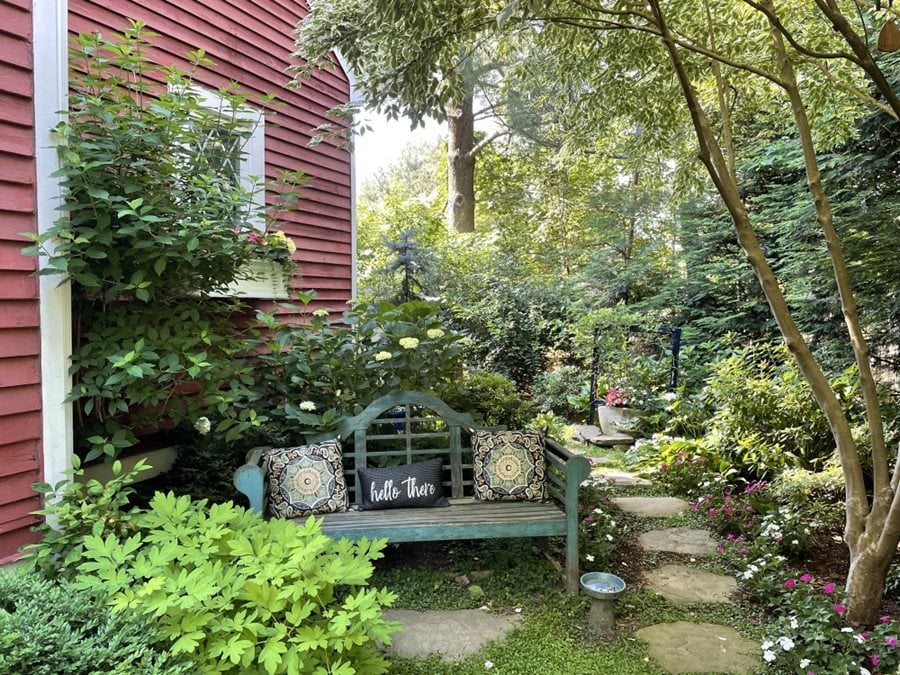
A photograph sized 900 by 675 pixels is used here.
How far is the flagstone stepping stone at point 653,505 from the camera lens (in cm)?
394

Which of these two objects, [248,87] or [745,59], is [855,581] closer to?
[745,59]

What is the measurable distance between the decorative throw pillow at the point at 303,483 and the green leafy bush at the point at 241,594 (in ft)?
3.04

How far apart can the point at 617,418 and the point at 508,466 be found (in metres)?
3.63

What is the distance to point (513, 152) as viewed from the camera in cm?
1290

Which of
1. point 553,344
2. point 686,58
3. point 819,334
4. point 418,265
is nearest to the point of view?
point 686,58

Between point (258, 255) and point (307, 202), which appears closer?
point (258, 255)

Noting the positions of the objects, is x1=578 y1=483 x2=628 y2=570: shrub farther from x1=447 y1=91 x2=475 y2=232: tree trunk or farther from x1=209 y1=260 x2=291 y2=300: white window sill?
x1=447 y1=91 x2=475 y2=232: tree trunk

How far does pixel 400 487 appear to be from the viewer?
295 cm

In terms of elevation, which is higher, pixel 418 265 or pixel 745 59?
pixel 745 59

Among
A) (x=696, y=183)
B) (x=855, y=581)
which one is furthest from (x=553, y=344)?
(x=855, y=581)

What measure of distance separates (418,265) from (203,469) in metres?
2.62

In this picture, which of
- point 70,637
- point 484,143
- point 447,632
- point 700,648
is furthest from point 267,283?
point 484,143

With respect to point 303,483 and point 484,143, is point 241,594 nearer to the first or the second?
point 303,483

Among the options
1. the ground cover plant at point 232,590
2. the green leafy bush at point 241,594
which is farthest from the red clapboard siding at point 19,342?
the green leafy bush at point 241,594
